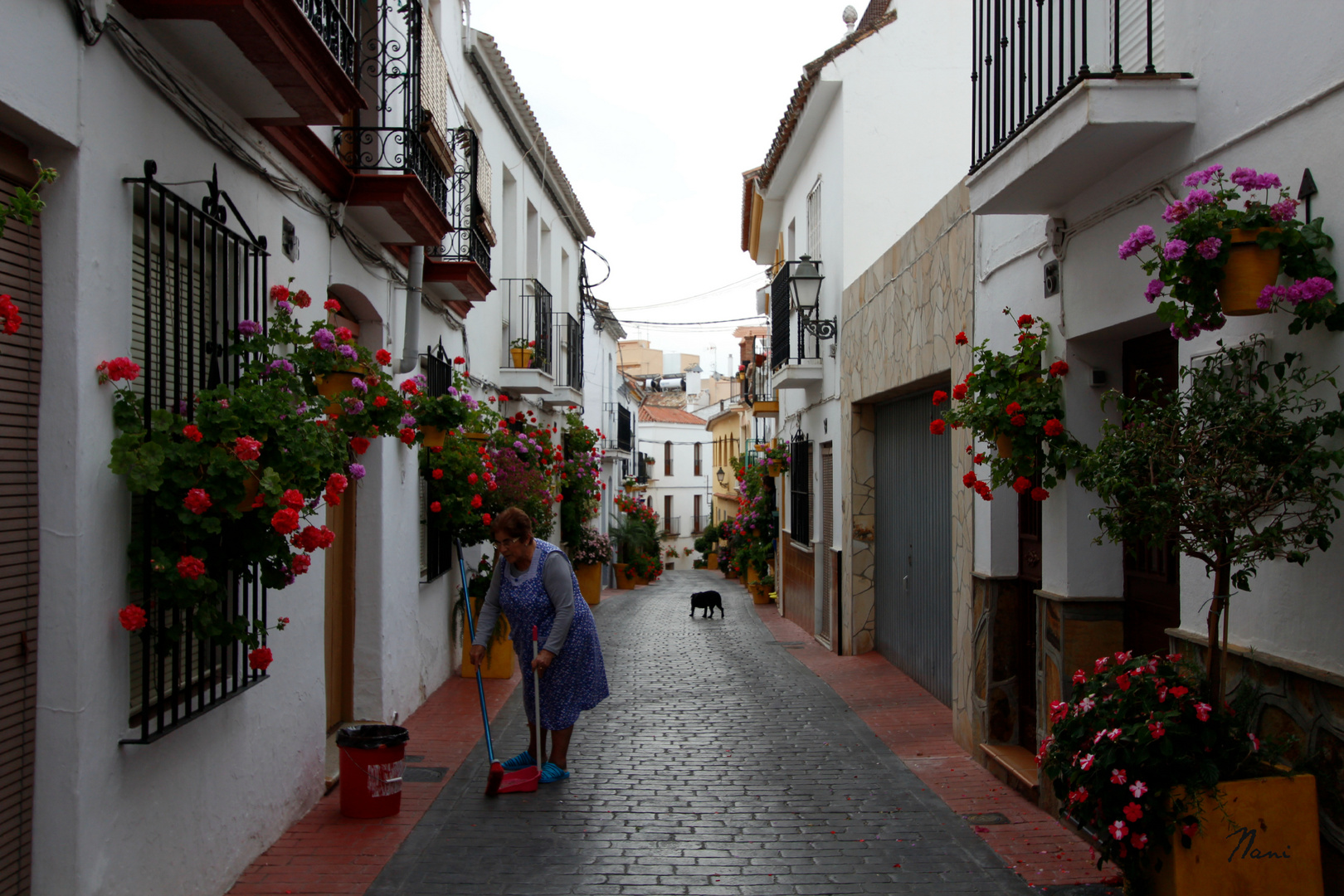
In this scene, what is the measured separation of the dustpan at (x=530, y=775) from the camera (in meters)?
6.28

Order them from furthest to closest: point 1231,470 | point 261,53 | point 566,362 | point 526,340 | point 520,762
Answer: point 566,362 < point 526,340 < point 520,762 < point 261,53 < point 1231,470

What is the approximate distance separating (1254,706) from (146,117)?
478 centimetres

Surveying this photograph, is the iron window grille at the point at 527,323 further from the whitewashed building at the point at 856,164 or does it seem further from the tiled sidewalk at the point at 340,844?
the tiled sidewalk at the point at 340,844

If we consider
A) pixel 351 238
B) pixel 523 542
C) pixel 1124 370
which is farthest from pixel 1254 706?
pixel 351 238

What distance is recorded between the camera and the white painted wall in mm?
3566

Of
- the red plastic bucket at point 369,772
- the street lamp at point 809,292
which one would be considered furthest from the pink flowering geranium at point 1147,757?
the street lamp at point 809,292

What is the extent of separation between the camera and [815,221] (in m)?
14.5

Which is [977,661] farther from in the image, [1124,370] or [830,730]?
Result: [1124,370]

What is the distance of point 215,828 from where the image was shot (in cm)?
459

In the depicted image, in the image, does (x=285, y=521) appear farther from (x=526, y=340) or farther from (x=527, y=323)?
(x=527, y=323)

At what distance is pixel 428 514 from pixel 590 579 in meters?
10.2

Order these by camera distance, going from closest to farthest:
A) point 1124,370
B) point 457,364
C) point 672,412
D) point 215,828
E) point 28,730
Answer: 1. point 28,730
2. point 215,828
3. point 1124,370
4. point 457,364
5. point 672,412

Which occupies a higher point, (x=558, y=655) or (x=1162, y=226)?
(x=1162, y=226)

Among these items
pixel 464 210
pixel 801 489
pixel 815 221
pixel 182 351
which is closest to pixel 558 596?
pixel 182 351
